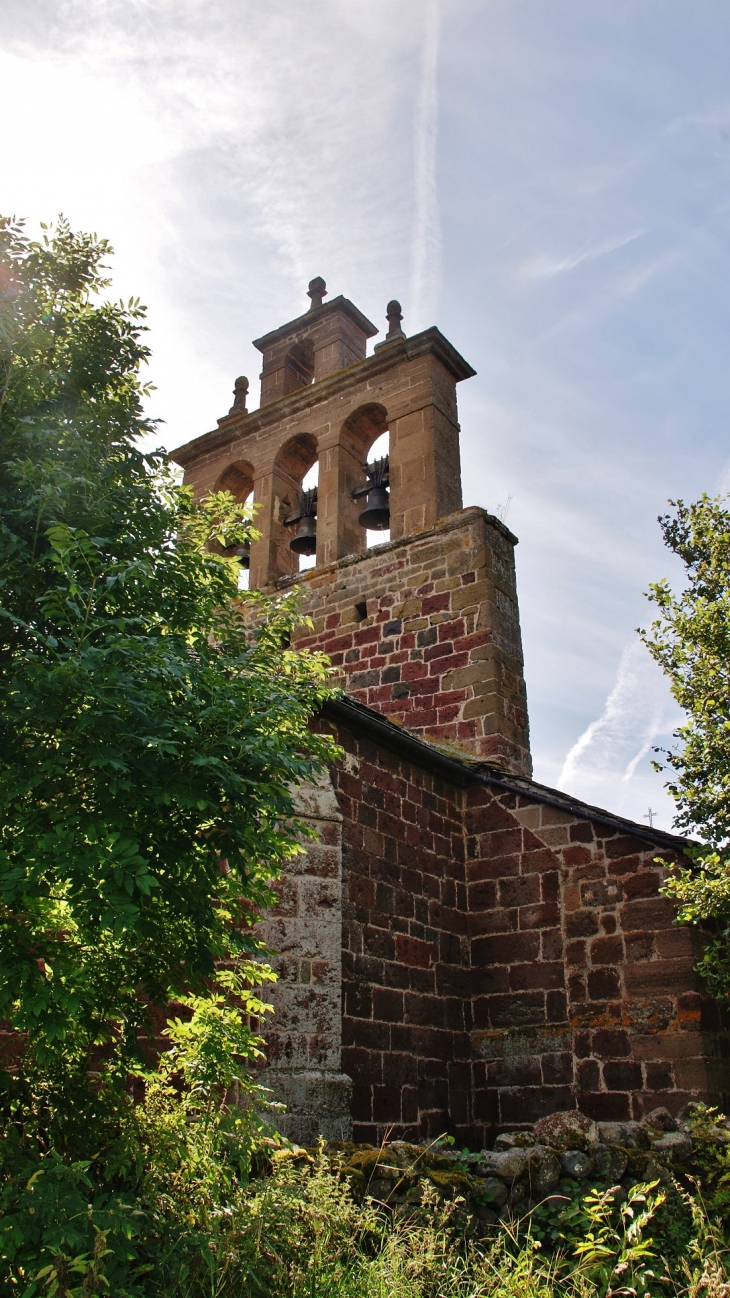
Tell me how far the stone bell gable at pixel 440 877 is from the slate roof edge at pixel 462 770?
3 centimetres

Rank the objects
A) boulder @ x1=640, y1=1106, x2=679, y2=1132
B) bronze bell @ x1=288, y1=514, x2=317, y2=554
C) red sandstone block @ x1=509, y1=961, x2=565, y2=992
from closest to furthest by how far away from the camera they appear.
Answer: boulder @ x1=640, y1=1106, x2=679, y2=1132, red sandstone block @ x1=509, y1=961, x2=565, y2=992, bronze bell @ x1=288, y1=514, x2=317, y2=554

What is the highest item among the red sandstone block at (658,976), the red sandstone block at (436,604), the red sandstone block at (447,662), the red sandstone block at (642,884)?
the red sandstone block at (436,604)

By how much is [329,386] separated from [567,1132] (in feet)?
30.2

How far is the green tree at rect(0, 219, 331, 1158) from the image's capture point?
12.0 feet

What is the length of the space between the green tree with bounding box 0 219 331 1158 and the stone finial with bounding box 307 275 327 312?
8.07 meters

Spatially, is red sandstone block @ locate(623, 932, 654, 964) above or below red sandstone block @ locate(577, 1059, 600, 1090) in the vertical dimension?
above

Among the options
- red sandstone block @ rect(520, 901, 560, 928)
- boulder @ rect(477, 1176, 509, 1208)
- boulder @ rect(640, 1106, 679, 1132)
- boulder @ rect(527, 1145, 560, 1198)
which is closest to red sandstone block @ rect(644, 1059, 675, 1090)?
boulder @ rect(640, 1106, 679, 1132)

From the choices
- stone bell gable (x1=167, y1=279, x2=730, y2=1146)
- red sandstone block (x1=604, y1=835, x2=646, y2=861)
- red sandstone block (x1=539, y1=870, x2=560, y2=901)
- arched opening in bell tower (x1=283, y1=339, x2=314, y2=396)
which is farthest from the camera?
arched opening in bell tower (x1=283, y1=339, x2=314, y2=396)

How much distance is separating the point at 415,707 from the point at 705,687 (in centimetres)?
350

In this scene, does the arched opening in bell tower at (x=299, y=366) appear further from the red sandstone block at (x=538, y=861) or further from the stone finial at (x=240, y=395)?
the red sandstone block at (x=538, y=861)

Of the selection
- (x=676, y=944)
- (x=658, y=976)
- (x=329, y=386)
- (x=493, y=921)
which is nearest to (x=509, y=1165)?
(x=658, y=976)

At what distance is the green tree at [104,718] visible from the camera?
144 inches

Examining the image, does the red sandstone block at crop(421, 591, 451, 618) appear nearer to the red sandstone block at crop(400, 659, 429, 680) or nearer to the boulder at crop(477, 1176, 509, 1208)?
the red sandstone block at crop(400, 659, 429, 680)

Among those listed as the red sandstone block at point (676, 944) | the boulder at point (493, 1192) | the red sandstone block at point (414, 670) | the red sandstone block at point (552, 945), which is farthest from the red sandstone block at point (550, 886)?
the boulder at point (493, 1192)
